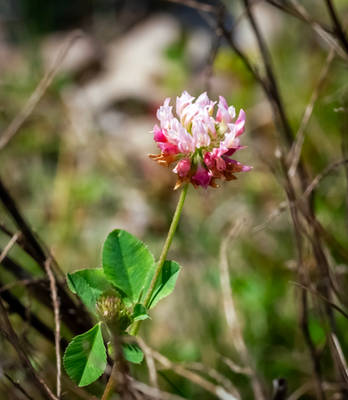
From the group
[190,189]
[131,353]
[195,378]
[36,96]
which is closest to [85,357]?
[131,353]

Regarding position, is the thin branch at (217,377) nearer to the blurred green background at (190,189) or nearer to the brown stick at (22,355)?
the blurred green background at (190,189)

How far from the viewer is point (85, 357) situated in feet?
2.11

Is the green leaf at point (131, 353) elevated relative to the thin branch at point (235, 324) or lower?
elevated

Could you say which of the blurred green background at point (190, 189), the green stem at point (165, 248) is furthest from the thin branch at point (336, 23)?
the green stem at point (165, 248)

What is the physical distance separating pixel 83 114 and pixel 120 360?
7.22ft

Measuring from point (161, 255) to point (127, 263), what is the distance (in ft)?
0.30

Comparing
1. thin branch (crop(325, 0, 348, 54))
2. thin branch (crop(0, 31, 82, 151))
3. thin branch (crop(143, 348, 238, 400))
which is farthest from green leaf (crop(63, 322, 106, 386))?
thin branch (crop(325, 0, 348, 54))

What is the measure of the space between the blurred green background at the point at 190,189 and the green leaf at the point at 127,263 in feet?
0.64

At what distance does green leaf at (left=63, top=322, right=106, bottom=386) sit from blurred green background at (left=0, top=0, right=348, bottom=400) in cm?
19

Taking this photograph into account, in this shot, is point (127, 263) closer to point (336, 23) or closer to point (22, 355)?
point (22, 355)

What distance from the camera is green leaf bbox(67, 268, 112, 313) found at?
651 mm

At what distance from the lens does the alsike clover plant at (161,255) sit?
24.3 inches

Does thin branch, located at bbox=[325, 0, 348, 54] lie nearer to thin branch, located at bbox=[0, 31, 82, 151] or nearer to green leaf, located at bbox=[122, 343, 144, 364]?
thin branch, located at bbox=[0, 31, 82, 151]

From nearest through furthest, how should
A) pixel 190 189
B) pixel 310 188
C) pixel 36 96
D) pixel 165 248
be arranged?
pixel 165 248, pixel 310 188, pixel 36 96, pixel 190 189
